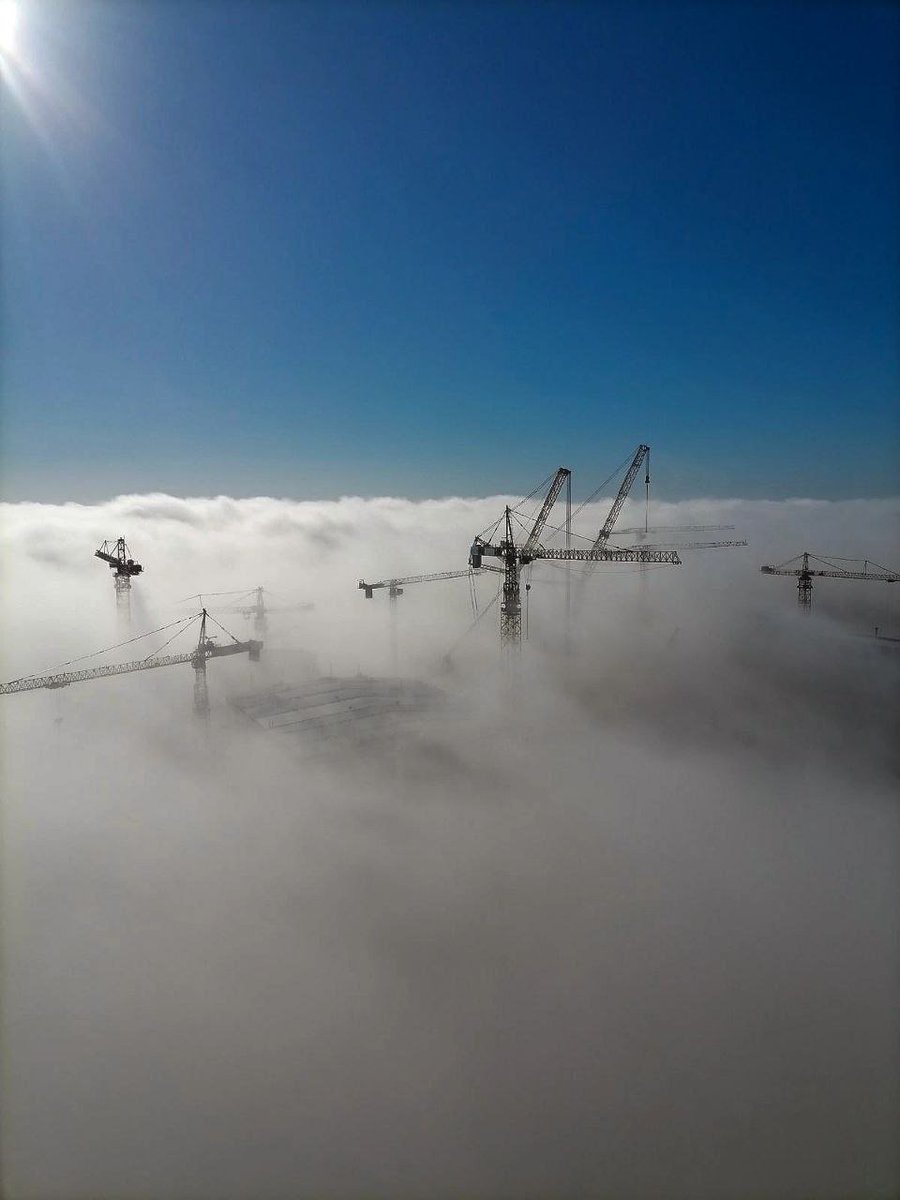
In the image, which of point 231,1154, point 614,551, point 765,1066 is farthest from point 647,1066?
point 614,551

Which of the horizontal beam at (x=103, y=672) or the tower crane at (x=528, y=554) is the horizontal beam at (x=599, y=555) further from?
the horizontal beam at (x=103, y=672)

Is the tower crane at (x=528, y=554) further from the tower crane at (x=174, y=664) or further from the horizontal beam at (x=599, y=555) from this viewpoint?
the tower crane at (x=174, y=664)

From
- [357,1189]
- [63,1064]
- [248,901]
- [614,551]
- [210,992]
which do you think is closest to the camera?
[357,1189]

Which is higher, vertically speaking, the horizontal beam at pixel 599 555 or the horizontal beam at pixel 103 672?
the horizontal beam at pixel 599 555

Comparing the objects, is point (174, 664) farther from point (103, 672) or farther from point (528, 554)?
point (528, 554)

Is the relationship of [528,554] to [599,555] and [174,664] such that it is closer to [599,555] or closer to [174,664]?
[599,555]

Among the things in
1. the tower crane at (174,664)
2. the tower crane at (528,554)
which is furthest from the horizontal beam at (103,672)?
the tower crane at (528,554)

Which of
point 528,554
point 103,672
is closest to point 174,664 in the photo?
point 103,672

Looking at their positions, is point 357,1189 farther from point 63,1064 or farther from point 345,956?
point 63,1064
